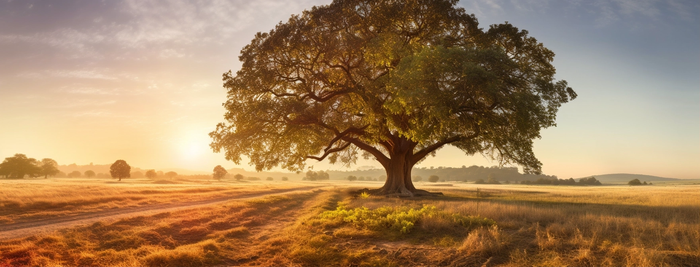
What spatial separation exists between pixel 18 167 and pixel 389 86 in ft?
342

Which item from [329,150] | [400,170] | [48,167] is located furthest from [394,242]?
[48,167]

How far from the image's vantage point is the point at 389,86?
2241cm

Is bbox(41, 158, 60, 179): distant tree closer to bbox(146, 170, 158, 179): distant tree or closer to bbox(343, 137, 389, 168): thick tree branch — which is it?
bbox(146, 170, 158, 179): distant tree

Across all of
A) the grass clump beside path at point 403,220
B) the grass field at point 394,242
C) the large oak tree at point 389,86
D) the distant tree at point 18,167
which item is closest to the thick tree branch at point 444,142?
the large oak tree at point 389,86

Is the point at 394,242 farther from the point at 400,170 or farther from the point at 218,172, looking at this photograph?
the point at 218,172

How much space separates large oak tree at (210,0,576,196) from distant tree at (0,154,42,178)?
88782 mm

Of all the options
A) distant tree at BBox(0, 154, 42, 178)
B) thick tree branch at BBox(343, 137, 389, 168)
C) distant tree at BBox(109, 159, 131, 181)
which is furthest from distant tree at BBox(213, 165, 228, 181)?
thick tree branch at BBox(343, 137, 389, 168)

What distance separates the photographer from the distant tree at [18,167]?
8175 centimetres

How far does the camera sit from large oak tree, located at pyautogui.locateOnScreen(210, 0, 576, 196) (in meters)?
20.0

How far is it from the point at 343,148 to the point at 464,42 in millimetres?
16742

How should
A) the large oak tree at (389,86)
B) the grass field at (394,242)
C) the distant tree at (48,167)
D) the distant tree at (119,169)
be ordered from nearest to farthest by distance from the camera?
the grass field at (394,242) < the large oak tree at (389,86) < the distant tree at (119,169) < the distant tree at (48,167)

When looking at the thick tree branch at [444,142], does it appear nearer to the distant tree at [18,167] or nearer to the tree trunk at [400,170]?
the tree trunk at [400,170]

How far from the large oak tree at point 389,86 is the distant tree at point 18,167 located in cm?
8878

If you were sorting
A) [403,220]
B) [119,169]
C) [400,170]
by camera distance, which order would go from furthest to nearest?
1. [119,169]
2. [400,170]
3. [403,220]
